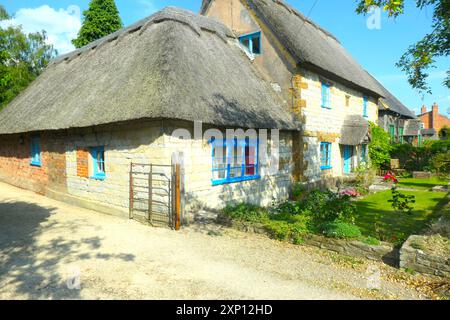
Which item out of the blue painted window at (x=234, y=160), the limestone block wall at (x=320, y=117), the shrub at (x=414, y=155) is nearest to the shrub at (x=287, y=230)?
the blue painted window at (x=234, y=160)

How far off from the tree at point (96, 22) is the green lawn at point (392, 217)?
22.9m

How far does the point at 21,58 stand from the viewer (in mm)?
28453

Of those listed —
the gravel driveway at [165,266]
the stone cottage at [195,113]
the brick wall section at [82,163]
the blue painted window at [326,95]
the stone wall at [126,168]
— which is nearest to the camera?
the gravel driveway at [165,266]

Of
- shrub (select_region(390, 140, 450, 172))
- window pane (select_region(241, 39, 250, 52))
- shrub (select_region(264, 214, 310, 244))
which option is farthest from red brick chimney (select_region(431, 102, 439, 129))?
shrub (select_region(264, 214, 310, 244))

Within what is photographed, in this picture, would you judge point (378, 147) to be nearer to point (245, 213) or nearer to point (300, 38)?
point (300, 38)

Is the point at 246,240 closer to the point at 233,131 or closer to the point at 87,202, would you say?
the point at 233,131

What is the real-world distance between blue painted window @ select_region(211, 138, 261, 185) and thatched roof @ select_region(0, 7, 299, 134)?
835 mm

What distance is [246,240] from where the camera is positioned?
21.7ft

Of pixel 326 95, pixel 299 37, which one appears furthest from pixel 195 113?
pixel 326 95

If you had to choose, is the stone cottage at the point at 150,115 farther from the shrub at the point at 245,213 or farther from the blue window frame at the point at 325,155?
the blue window frame at the point at 325,155

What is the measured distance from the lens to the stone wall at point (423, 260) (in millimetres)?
4574

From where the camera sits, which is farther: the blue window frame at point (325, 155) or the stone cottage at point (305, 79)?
the blue window frame at point (325, 155)

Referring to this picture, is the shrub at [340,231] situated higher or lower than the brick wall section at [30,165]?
lower
